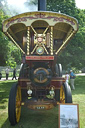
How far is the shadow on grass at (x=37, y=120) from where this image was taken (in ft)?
14.6

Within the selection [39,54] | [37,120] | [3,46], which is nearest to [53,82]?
[39,54]

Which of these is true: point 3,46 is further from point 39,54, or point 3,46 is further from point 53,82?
point 53,82

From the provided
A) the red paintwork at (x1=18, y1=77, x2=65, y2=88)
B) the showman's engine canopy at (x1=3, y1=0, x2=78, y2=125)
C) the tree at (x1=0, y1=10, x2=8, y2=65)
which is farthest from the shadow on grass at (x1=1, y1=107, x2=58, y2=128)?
the tree at (x1=0, y1=10, x2=8, y2=65)

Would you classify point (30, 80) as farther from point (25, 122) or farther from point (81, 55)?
point (81, 55)

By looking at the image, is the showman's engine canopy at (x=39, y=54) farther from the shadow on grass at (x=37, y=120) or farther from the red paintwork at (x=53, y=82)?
the shadow on grass at (x=37, y=120)

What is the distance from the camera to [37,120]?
4.84m

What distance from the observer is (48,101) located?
14.7 ft

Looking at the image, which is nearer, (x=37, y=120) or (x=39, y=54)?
(x=39, y=54)

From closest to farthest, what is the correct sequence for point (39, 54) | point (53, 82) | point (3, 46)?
point (39, 54)
point (53, 82)
point (3, 46)

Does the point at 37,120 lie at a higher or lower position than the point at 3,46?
lower

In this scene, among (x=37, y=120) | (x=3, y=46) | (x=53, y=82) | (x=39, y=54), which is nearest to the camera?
(x=39, y=54)

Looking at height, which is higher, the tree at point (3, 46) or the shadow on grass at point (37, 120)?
the tree at point (3, 46)

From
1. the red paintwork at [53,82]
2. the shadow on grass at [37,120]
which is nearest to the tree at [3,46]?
the red paintwork at [53,82]

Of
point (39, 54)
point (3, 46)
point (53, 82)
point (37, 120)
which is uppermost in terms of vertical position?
point (3, 46)
